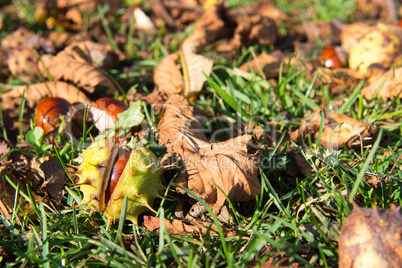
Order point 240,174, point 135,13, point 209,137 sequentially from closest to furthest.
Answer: point 240,174 < point 209,137 < point 135,13

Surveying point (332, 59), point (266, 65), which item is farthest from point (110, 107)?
point (332, 59)

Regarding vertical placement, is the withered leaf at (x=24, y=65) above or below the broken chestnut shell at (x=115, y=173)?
above

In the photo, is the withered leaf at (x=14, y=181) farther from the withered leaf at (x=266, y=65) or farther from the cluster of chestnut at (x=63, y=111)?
the withered leaf at (x=266, y=65)

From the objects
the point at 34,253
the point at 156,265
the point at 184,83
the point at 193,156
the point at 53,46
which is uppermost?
the point at 53,46

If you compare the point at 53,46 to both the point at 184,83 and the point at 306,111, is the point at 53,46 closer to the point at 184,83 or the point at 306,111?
the point at 184,83

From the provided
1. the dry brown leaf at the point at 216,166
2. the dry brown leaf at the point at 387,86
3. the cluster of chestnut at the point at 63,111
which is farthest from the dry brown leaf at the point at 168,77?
the dry brown leaf at the point at 387,86

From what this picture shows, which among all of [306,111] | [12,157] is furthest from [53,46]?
[306,111]

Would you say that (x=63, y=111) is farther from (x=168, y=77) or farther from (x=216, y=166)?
(x=216, y=166)
